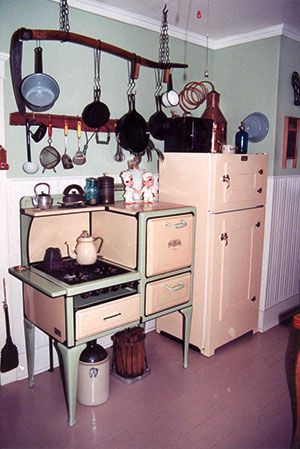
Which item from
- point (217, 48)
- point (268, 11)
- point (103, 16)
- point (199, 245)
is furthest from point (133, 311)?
point (217, 48)

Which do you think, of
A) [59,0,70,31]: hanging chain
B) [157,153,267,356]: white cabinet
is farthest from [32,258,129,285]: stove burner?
[59,0,70,31]: hanging chain

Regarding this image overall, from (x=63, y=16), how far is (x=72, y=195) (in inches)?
42.7

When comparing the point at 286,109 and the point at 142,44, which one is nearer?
the point at 142,44

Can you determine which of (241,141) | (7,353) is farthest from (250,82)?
(7,353)

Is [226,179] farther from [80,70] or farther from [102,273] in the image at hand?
[80,70]

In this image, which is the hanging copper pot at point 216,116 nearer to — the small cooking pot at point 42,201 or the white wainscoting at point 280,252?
the white wainscoting at point 280,252

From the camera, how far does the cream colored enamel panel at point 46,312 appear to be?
206 cm

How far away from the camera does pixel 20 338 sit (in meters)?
2.59

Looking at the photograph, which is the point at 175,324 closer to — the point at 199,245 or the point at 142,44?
the point at 199,245

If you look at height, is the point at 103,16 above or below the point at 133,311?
above

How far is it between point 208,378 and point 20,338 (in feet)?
4.12

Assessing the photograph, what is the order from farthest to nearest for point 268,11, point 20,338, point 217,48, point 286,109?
point 217,48 → point 286,109 → point 268,11 → point 20,338

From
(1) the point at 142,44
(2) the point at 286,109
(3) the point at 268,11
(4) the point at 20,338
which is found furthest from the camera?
(2) the point at 286,109

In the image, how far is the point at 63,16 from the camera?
2.44 m
